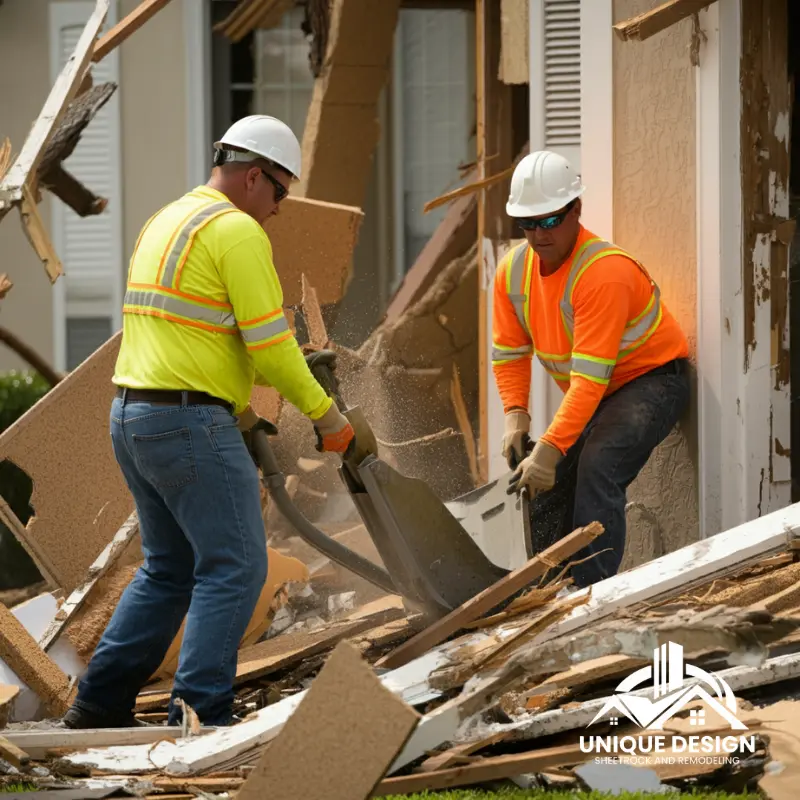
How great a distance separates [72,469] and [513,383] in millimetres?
1836

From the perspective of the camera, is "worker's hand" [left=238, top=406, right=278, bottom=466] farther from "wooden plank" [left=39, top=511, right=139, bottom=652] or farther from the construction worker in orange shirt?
the construction worker in orange shirt

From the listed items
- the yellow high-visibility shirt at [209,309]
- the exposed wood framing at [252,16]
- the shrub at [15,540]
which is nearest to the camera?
the yellow high-visibility shirt at [209,309]

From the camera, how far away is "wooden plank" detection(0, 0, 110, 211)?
5855 millimetres

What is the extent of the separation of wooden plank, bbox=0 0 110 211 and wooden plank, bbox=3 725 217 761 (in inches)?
93.7

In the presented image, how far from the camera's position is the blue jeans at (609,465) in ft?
17.2

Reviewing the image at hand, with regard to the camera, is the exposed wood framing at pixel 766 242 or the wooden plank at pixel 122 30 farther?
the wooden plank at pixel 122 30

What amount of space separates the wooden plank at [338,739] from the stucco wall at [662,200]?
2.82 metres

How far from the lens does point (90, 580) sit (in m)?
5.41

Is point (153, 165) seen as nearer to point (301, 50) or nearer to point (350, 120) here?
point (301, 50)

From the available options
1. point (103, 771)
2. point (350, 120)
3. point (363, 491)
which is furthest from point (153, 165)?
point (103, 771)

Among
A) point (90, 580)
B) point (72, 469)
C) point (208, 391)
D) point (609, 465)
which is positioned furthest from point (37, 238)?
point (609, 465)

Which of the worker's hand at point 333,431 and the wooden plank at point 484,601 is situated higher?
the worker's hand at point 333,431

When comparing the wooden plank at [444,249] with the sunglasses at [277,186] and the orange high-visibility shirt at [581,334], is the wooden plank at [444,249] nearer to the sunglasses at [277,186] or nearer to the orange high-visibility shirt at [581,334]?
the orange high-visibility shirt at [581,334]

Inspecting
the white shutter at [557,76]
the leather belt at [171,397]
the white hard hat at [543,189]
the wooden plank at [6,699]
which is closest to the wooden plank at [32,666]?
the wooden plank at [6,699]
